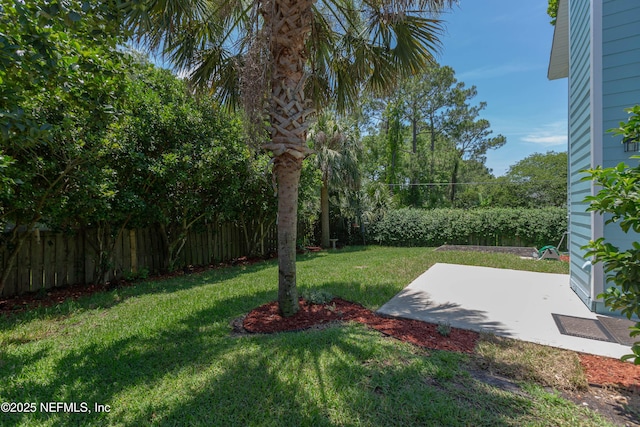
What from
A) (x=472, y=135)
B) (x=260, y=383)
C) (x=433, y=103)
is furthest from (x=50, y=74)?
(x=472, y=135)

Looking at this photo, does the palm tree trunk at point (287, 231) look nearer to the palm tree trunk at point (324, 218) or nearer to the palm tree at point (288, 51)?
the palm tree at point (288, 51)

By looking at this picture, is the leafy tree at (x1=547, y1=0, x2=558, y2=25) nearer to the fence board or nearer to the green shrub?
the green shrub

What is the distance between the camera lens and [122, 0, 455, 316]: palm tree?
3.85 meters

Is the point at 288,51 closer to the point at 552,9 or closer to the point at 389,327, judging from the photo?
the point at 389,327

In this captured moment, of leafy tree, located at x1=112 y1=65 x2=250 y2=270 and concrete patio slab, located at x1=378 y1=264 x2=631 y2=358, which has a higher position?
leafy tree, located at x1=112 y1=65 x2=250 y2=270

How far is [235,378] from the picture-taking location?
8.29 feet

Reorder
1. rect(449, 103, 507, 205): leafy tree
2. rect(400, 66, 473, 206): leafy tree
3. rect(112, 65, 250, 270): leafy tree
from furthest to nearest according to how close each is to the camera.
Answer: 1. rect(449, 103, 507, 205): leafy tree
2. rect(400, 66, 473, 206): leafy tree
3. rect(112, 65, 250, 270): leafy tree

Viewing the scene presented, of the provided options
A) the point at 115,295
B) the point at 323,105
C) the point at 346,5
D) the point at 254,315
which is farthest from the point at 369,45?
the point at 115,295

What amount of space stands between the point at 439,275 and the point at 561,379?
439 cm

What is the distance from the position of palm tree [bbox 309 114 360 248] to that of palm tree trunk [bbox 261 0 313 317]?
863 centimetres

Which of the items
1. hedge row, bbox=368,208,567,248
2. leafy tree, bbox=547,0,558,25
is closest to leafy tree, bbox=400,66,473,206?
hedge row, bbox=368,208,567,248

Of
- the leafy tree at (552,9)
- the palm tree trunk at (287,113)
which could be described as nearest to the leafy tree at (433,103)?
the leafy tree at (552,9)

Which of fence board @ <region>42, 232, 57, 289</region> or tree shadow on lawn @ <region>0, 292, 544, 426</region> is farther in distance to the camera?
fence board @ <region>42, 232, 57, 289</region>

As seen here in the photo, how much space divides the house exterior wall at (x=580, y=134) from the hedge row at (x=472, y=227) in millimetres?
7049
